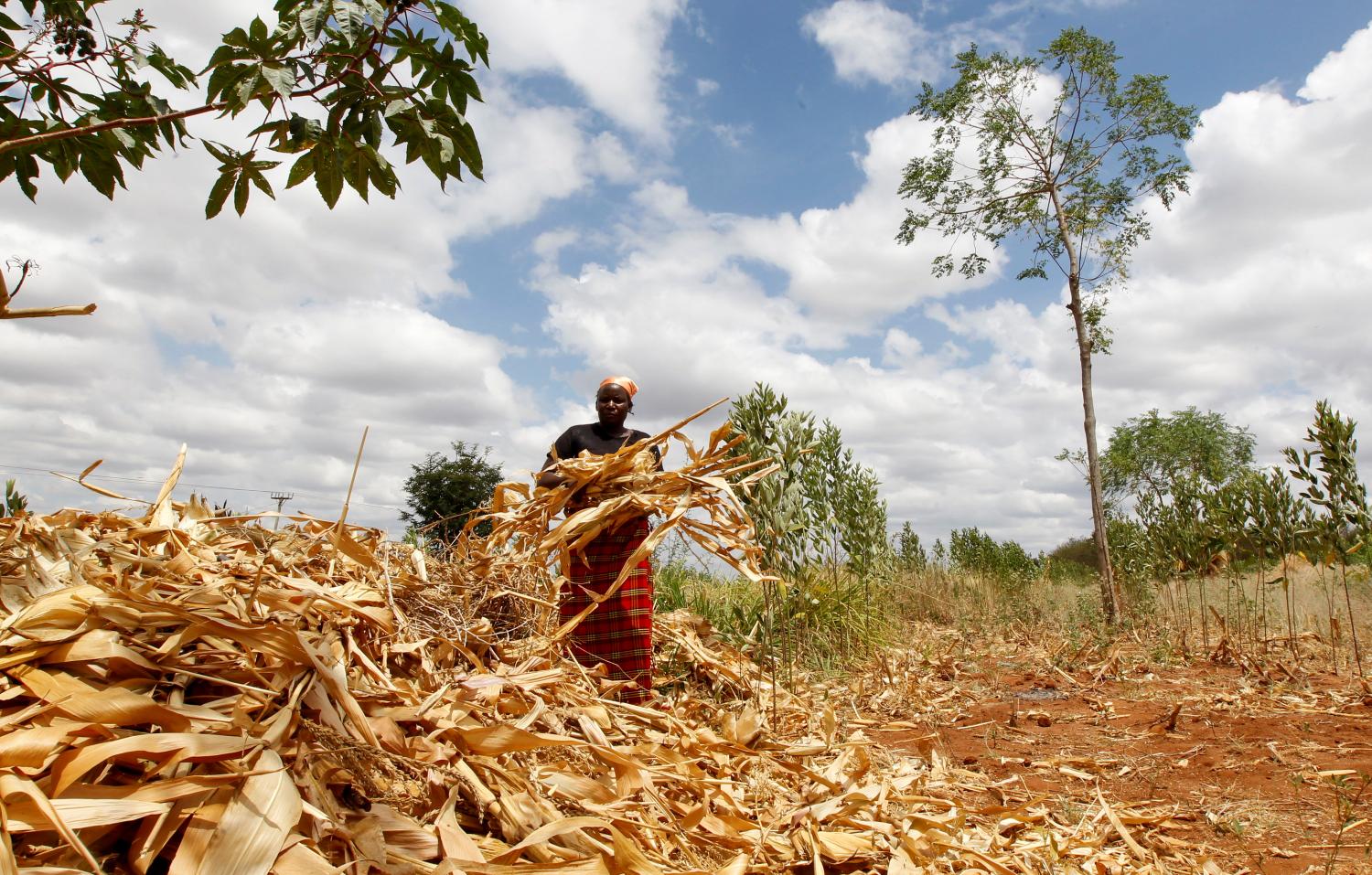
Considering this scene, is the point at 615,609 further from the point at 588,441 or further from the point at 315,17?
the point at 315,17

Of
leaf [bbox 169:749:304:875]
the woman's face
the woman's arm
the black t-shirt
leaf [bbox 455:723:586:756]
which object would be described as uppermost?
the woman's face

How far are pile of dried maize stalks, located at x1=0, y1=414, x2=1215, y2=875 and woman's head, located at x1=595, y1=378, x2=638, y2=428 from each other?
1720 mm

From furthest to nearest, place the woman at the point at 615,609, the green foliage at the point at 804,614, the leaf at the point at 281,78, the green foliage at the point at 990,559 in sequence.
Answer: the green foliage at the point at 990,559, the green foliage at the point at 804,614, the woman at the point at 615,609, the leaf at the point at 281,78

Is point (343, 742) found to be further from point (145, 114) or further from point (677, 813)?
point (145, 114)

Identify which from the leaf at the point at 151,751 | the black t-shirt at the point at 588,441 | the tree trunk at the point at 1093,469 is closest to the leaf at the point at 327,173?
the leaf at the point at 151,751

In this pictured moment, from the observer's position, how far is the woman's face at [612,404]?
13.2ft

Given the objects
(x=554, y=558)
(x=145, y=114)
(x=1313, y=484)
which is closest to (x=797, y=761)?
(x=554, y=558)

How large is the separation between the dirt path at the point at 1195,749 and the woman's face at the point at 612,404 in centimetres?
205

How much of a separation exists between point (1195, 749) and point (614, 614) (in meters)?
3.09

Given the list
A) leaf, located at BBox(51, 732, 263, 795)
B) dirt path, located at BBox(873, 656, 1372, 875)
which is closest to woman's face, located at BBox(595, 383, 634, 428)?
dirt path, located at BBox(873, 656, 1372, 875)

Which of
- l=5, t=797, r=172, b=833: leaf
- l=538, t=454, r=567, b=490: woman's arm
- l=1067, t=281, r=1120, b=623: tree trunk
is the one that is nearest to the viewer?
l=5, t=797, r=172, b=833: leaf

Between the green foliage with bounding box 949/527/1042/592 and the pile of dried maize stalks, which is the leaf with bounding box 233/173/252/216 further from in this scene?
the green foliage with bounding box 949/527/1042/592

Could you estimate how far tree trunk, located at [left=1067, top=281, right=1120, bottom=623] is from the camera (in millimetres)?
9789

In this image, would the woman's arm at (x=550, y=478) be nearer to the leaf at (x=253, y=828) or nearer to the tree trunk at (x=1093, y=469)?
the leaf at (x=253, y=828)
